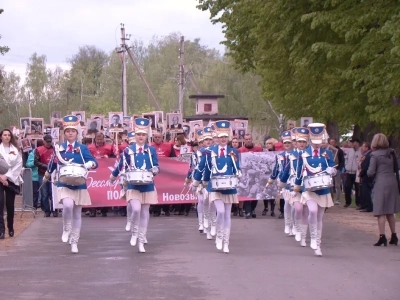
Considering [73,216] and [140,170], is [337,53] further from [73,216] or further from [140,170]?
[73,216]

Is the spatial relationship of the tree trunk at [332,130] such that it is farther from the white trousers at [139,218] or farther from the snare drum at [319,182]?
the white trousers at [139,218]

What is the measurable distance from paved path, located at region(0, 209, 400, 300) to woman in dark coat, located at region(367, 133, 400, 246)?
0.59 metres

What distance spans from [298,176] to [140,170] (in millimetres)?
2623

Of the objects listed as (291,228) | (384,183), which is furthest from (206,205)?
(384,183)

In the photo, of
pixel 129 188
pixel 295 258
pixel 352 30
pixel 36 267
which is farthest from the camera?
pixel 352 30

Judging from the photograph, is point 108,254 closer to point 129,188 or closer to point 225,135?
point 129,188

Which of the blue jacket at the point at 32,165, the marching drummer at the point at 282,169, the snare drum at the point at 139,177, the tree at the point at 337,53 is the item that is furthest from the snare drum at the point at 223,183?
the blue jacket at the point at 32,165

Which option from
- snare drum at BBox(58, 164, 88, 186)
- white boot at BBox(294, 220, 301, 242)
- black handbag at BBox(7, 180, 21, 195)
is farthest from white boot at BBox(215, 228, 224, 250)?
black handbag at BBox(7, 180, 21, 195)

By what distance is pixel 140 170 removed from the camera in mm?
15453

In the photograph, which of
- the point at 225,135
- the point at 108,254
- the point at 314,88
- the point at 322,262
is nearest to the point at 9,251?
the point at 108,254

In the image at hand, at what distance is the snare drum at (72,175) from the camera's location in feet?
50.1

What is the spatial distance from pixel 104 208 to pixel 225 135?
30.7 feet

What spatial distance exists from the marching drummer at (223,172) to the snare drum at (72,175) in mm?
2059

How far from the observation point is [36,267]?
44.4 feet
